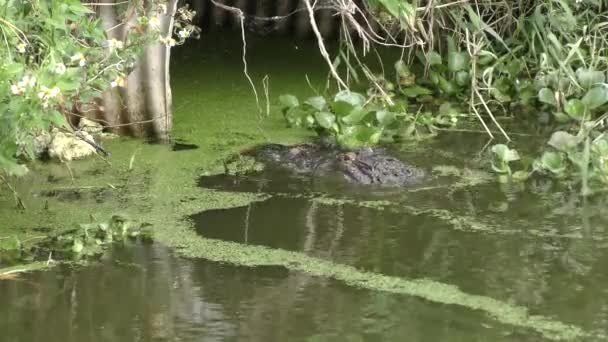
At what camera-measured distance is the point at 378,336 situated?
10.1ft

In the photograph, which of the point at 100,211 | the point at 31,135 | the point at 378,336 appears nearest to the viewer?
the point at 378,336

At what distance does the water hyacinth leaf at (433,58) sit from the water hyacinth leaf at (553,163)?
1340 millimetres

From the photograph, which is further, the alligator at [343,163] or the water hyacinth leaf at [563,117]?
the water hyacinth leaf at [563,117]

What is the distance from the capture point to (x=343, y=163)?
4.62m

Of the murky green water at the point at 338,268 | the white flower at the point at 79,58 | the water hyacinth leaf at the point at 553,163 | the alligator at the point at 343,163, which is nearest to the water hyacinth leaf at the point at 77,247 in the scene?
the murky green water at the point at 338,268

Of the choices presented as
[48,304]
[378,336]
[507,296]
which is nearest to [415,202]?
[507,296]

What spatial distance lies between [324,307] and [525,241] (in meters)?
0.91

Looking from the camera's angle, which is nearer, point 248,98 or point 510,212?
point 510,212

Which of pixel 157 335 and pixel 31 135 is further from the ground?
pixel 31 135

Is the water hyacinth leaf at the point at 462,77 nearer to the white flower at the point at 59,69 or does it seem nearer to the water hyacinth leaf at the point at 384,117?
the water hyacinth leaf at the point at 384,117

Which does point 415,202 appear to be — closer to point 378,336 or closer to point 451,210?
point 451,210

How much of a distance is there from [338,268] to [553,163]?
129cm

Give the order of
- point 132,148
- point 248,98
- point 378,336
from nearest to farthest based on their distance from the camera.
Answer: point 378,336 < point 132,148 < point 248,98

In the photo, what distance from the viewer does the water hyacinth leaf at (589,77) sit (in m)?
5.17
